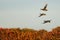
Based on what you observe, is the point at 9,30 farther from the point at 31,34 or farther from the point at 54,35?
the point at 54,35

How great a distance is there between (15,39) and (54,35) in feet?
Answer: 20.8

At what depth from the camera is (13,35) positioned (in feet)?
118

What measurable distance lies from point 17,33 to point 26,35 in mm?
1392

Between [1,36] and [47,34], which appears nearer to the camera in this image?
[1,36]

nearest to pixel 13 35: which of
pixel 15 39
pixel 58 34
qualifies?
pixel 15 39

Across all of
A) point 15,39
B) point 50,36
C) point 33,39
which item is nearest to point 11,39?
point 15,39

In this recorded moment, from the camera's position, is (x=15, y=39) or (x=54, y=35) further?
(x=54, y=35)

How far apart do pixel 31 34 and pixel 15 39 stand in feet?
10.9

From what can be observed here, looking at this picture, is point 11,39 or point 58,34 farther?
point 58,34

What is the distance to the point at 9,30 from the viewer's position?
3759cm

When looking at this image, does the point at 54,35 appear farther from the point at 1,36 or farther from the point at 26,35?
the point at 1,36

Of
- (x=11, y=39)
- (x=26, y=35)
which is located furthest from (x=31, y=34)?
(x=11, y=39)

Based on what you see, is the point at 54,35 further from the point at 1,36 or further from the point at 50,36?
the point at 1,36

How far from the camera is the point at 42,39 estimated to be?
121 feet
